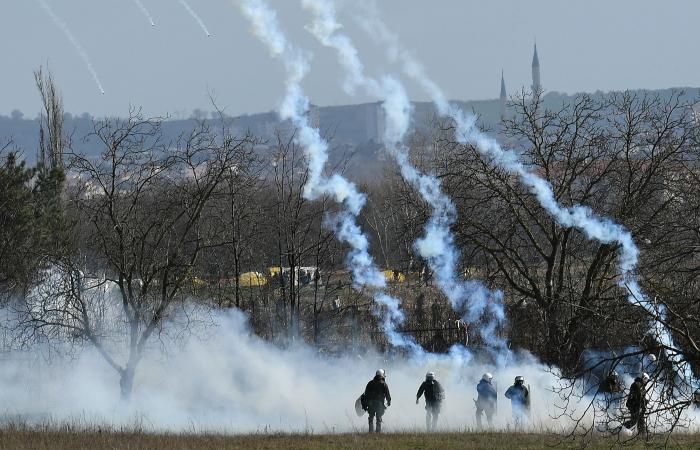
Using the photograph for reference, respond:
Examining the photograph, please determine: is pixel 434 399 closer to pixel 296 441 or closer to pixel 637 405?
pixel 296 441

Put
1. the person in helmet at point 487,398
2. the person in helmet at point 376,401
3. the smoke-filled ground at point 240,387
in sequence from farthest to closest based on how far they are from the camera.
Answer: the smoke-filled ground at point 240,387 < the person in helmet at point 487,398 < the person in helmet at point 376,401

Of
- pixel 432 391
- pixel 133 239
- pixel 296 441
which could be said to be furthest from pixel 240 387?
pixel 296 441

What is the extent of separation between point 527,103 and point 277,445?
14.5 meters

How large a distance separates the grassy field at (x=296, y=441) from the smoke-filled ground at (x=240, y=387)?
199cm

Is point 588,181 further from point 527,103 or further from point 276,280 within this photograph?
point 276,280

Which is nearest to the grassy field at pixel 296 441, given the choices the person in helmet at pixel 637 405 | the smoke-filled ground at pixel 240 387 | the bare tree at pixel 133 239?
the person in helmet at pixel 637 405

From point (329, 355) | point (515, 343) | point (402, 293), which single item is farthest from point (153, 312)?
point (402, 293)

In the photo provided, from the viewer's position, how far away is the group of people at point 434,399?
23734 millimetres

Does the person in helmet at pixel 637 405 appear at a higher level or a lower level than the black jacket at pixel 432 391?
lower

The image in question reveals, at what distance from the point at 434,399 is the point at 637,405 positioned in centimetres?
639

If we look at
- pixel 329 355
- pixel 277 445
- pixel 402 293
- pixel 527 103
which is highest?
pixel 527 103

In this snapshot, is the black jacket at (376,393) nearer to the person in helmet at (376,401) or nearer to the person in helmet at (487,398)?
the person in helmet at (376,401)

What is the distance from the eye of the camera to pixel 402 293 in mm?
44344

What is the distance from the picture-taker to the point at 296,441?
21.7 meters
